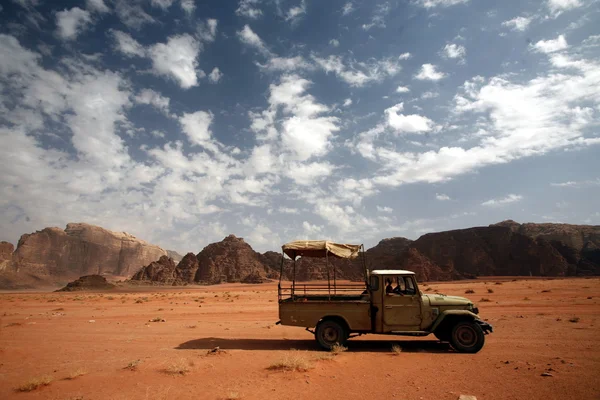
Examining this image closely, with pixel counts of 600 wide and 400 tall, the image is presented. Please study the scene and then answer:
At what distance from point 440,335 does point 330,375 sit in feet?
15.5

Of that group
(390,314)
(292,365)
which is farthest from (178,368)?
(390,314)

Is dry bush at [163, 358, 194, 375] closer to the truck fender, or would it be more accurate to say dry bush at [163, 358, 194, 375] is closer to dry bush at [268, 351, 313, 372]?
dry bush at [268, 351, 313, 372]

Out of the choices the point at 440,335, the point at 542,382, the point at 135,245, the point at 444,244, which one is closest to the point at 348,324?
the point at 440,335

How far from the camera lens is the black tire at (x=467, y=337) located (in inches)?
381

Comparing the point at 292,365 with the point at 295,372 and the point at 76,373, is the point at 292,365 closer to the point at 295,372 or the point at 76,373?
the point at 295,372

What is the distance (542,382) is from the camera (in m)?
6.94

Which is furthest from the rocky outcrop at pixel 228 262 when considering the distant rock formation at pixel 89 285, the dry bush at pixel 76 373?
the dry bush at pixel 76 373

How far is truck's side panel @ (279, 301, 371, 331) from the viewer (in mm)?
10297

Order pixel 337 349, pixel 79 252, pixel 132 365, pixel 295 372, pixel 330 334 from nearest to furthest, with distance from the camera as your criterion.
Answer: pixel 295 372
pixel 132 365
pixel 337 349
pixel 330 334
pixel 79 252

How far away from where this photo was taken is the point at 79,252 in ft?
499

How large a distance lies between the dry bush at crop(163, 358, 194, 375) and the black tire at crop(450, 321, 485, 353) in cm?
750

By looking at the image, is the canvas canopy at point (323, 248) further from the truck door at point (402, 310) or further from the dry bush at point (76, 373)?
the dry bush at point (76, 373)

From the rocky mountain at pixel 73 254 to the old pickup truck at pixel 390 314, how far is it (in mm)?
133199

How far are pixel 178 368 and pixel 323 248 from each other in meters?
5.30
